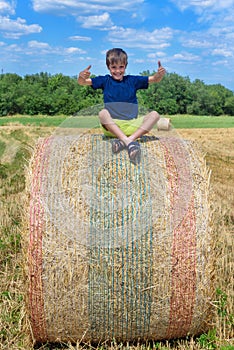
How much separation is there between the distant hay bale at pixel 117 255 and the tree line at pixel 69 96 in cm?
1764

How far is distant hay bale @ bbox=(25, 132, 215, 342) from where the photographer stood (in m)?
4.23

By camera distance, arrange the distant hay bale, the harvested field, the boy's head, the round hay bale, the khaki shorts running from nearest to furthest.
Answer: the distant hay bale
the harvested field
the khaki shorts
the boy's head
the round hay bale

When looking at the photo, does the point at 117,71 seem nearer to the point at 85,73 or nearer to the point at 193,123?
the point at 85,73

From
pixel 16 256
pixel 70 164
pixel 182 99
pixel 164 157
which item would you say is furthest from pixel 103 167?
pixel 182 99

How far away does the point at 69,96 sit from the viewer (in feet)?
82.4

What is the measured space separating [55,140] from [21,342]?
1865 millimetres

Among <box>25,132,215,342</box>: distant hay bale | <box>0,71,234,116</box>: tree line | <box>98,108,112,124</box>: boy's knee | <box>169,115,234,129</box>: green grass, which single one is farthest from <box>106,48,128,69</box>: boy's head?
<box>169,115,234,129</box>: green grass

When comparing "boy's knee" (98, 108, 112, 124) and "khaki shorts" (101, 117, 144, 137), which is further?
"khaki shorts" (101, 117, 144, 137)

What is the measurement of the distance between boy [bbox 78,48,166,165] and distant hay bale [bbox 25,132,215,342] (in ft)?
1.05

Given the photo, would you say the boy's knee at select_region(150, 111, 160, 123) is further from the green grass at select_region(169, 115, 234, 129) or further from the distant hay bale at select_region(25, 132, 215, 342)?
the green grass at select_region(169, 115, 234, 129)

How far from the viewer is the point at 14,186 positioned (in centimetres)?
962

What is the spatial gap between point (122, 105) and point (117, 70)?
1.26 feet

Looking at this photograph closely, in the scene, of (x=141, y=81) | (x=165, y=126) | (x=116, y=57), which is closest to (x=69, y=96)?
(x=165, y=126)

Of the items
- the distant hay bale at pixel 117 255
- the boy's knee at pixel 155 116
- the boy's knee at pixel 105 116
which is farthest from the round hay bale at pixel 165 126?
the distant hay bale at pixel 117 255
